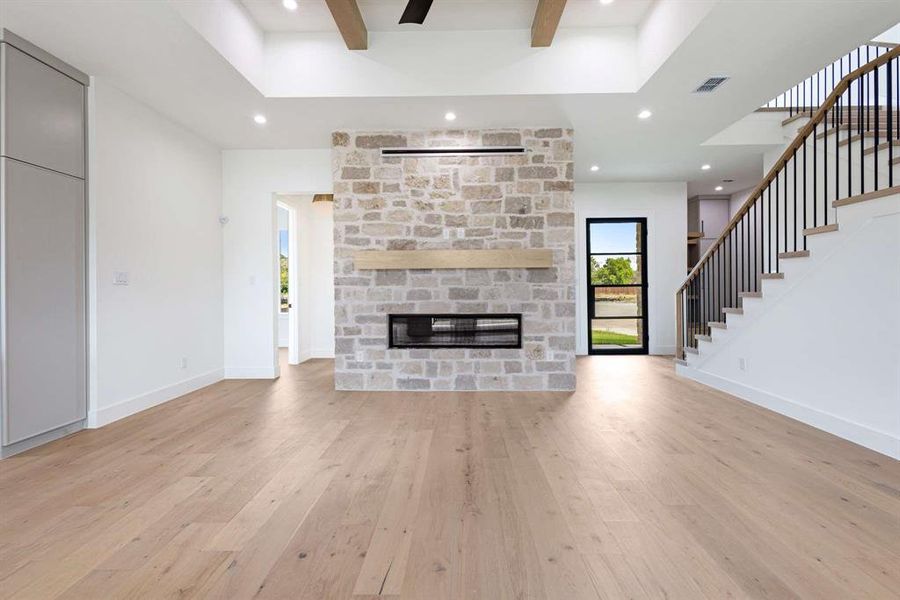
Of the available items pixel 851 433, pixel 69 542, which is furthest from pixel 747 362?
pixel 69 542

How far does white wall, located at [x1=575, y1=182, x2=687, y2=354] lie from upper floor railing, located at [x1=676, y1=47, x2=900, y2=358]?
2.77 feet

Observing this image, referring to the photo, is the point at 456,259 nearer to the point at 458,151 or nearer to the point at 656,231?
the point at 458,151

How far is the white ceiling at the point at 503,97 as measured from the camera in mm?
2781

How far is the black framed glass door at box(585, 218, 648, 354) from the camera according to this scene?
24.0 ft

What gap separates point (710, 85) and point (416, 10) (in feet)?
9.05

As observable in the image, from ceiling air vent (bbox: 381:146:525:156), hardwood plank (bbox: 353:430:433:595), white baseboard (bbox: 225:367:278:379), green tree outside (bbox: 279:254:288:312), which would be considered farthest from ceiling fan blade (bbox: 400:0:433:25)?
green tree outside (bbox: 279:254:288:312)

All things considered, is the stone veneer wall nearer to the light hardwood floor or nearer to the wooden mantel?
the wooden mantel

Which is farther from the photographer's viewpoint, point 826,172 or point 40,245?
point 826,172

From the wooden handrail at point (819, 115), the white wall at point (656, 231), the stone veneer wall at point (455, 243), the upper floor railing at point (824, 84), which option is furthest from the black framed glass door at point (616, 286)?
the stone veneer wall at point (455, 243)

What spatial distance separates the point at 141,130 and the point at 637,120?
4733 millimetres

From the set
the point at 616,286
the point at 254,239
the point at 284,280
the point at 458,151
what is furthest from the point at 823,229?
the point at 284,280

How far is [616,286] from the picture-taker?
734cm

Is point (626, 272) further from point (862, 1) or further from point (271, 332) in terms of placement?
point (271, 332)

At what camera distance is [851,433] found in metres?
2.99
